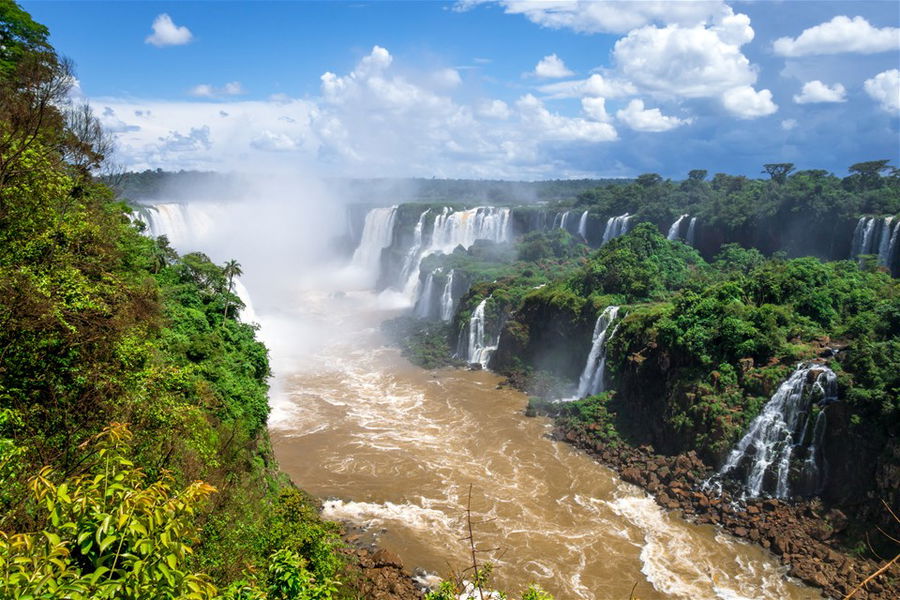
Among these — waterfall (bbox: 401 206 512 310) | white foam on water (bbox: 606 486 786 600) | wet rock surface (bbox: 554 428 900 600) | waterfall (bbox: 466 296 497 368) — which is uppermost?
waterfall (bbox: 401 206 512 310)

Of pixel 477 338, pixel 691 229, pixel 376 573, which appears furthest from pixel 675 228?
pixel 376 573

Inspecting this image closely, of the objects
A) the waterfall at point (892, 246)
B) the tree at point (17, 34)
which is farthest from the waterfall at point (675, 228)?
the tree at point (17, 34)

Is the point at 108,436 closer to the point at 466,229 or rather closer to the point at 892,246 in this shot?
the point at 892,246

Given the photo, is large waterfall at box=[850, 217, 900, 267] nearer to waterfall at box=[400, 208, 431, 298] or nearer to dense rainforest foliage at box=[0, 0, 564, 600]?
waterfall at box=[400, 208, 431, 298]

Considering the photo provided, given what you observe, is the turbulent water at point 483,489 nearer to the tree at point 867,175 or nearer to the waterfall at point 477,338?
the waterfall at point 477,338

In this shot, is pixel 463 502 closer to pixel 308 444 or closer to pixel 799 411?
pixel 308 444

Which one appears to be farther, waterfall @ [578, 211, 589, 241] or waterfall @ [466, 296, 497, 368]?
waterfall @ [578, 211, 589, 241]

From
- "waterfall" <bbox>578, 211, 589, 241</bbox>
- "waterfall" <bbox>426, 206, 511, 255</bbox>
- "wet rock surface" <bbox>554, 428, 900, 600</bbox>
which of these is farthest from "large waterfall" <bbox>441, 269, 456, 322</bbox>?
"wet rock surface" <bbox>554, 428, 900, 600</bbox>
